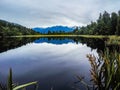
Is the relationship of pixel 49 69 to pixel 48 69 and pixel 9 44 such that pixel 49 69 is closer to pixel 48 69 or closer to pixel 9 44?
pixel 48 69

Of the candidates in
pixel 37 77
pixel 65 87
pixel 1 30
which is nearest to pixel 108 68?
pixel 65 87

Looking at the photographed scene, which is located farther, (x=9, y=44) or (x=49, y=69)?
(x=9, y=44)

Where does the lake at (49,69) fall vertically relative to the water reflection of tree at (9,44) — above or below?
above

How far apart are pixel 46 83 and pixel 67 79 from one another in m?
2.54

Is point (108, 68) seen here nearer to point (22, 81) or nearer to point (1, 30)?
point (22, 81)

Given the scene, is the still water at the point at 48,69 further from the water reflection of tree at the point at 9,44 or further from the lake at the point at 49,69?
the water reflection of tree at the point at 9,44

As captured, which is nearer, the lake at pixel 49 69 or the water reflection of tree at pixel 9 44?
the lake at pixel 49 69

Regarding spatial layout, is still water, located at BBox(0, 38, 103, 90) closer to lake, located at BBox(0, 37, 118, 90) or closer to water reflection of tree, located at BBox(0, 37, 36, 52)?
lake, located at BBox(0, 37, 118, 90)

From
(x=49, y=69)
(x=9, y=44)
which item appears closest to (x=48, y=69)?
(x=49, y=69)

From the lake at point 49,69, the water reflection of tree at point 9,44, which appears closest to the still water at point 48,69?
the lake at point 49,69

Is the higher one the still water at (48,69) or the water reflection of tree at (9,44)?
the still water at (48,69)

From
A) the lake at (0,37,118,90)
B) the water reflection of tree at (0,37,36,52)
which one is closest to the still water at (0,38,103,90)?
the lake at (0,37,118,90)

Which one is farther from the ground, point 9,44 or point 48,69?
point 48,69

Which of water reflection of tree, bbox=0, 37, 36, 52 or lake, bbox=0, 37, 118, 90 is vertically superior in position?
lake, bbox=0, 37, 118, 90
